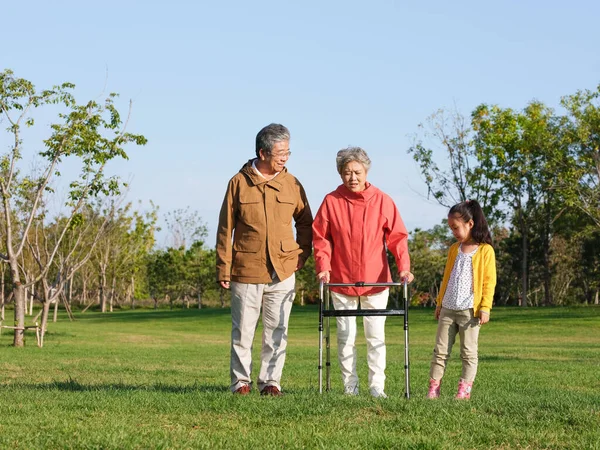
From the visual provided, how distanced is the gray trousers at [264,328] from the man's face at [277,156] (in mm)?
1012

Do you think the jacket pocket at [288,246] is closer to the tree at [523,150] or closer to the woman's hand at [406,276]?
the woman's hand at [406,276]

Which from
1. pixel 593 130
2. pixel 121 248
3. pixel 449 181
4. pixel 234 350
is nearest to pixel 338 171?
pixel 234 350

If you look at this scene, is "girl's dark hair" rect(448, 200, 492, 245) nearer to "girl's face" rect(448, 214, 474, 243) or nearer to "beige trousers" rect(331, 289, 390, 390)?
"girl's face" rect(448, 214, 474, 243)

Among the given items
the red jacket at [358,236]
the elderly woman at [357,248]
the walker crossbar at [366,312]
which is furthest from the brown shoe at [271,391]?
the red jacket at [358,236]

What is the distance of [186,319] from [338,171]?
3991 cm

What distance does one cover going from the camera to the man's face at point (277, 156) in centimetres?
766

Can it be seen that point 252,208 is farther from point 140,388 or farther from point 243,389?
point 140,388

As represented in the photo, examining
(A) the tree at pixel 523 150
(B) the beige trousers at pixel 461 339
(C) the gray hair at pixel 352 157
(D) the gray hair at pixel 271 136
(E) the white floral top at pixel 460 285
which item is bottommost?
(B) the beige trousers at pixel 461 339

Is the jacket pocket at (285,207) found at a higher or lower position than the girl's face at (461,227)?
higher

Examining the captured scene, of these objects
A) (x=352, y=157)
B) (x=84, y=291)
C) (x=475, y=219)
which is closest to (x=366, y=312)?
(x=352, y=157)

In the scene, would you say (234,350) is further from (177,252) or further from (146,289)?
(146,289)

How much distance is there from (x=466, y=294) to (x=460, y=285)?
0.34 ft

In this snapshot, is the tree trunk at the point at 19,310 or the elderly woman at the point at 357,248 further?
the tree trunk at the point at 19,310

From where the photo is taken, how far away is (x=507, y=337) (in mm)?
30266
